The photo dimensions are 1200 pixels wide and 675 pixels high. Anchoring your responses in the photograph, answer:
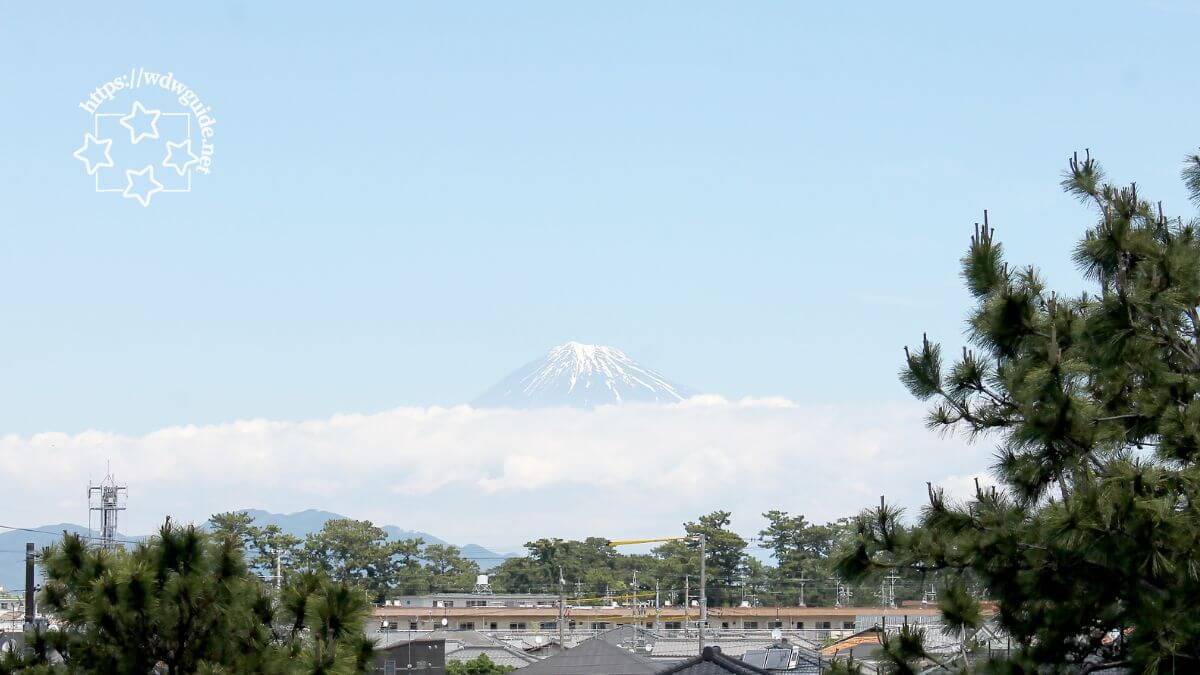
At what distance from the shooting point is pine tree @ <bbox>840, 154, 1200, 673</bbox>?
10.3 metres

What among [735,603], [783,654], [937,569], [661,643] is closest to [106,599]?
[937,569]

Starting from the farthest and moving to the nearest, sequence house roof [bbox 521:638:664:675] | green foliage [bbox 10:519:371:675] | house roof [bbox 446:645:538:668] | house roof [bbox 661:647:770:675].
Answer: house roof [bbox 446:645:538:668], house roof [bbox 521:638:664:675], house roof [bbox 661:647:770:675], green foliage [bbox 10:519:371:675]

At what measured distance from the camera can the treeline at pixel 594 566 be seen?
110 meters

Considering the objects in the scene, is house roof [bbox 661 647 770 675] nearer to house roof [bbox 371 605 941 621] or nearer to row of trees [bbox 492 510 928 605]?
house roof [bbox 371 605 941 621]

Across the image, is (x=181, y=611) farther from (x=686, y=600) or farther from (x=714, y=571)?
(x=714, y=571)

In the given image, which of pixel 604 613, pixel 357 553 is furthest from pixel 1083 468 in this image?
pixel 357 553

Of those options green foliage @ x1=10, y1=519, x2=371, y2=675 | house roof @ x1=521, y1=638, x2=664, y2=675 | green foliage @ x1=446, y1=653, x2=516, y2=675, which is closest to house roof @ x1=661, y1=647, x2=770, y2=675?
house roof @ x1=521, y1=638, x2=664, y2=675

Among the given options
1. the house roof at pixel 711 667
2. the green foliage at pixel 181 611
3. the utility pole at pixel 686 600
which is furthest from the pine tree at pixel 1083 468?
the utility pole at pixel 686 600

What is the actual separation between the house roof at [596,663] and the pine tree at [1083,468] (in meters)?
17.9

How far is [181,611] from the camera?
1447cm

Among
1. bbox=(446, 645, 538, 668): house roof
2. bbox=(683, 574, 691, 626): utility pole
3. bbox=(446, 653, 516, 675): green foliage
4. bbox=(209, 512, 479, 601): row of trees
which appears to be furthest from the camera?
bbox=(209, 512, 479, 601): row of trees

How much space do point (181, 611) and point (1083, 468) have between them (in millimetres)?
8444

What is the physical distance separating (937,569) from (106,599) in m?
7.72

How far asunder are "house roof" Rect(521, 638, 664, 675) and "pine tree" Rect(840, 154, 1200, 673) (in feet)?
58.6
